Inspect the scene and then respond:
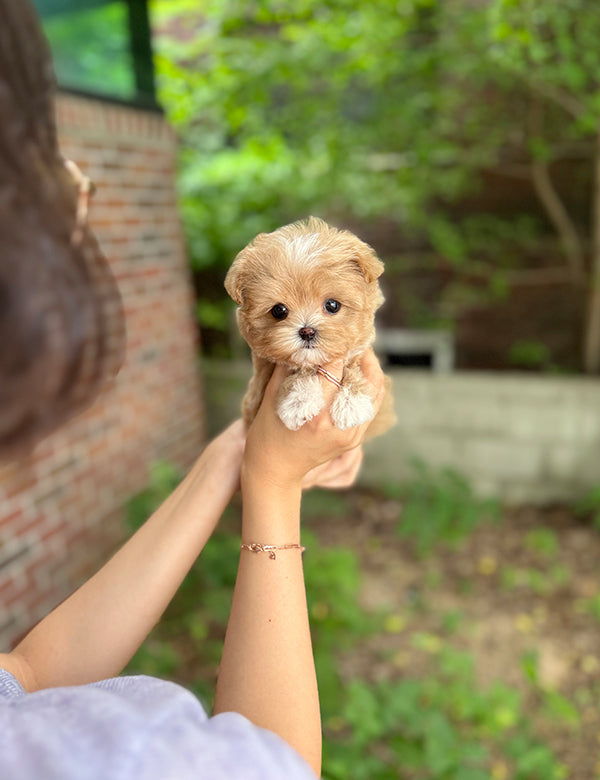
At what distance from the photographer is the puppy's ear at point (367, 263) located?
1.05 metres

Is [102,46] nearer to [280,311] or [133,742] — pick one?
[280,311]

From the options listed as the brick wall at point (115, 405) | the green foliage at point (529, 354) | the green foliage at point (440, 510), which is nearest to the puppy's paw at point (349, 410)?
the brick wall at point (115, 405)

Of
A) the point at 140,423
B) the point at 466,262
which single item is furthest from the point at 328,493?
the point at 466,262

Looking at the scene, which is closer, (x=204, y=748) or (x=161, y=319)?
(x=204, y=748)

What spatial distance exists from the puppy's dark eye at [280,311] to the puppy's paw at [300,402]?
0.41 feet

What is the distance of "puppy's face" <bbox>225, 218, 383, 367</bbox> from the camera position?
39.1 inches

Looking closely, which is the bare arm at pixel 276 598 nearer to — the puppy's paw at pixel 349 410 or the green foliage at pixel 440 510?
the puppy's paw at pixel 349 410

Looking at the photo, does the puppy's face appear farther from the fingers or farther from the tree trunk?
the tree trunk

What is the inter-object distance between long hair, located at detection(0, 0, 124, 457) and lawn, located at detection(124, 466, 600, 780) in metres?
1.69

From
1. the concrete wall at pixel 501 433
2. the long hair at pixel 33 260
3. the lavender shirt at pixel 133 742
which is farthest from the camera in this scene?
the concrete wall at pixel 501 433

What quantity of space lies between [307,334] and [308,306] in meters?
0.05

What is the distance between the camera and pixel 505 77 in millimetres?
4203

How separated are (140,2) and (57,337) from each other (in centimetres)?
373

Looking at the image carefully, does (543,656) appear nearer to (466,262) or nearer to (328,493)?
(328,493)
